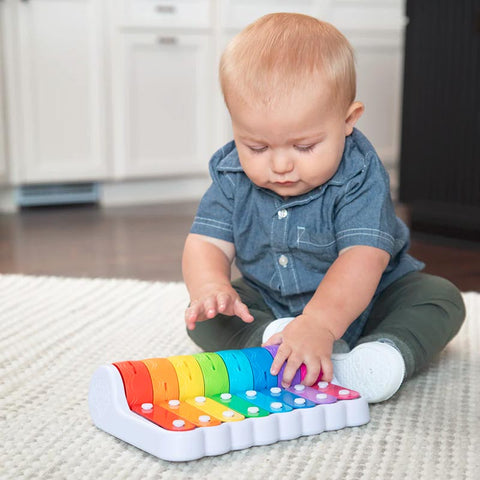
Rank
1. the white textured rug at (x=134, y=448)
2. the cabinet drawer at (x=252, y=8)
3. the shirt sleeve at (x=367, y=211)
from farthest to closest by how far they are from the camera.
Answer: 1. the cabinet drawer at (x=252, y=8)
2. the shirt sleeve at (x=367, y=211)
3. the white textured rug at (x=134, y=448)

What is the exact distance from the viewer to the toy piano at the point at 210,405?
65 cm

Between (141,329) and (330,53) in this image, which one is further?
(141,329)

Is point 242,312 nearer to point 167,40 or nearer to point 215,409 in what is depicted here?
point 215,409

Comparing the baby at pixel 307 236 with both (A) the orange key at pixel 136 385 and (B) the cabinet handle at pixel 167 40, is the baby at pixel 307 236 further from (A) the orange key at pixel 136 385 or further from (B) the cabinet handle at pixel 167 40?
(B) the cabinet handle at pixel 167 40

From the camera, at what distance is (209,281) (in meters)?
0.88

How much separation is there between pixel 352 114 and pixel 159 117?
1.99 m

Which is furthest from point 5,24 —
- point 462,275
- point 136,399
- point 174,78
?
point 136,399

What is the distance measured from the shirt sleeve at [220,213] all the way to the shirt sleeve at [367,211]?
0.13 metres

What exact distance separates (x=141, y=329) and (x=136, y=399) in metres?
0.42

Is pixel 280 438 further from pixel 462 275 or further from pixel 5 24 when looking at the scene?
pixel 5 24

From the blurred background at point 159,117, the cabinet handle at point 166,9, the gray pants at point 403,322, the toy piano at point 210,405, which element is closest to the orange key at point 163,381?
the toy piano at point 210,405

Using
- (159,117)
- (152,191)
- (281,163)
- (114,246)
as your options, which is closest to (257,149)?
(281,163)

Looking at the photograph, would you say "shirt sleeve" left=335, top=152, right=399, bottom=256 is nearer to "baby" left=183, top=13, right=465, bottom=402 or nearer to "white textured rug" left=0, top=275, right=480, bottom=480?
"baby" left=183, top=13, right=465, bottom=402

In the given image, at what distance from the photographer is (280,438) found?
0.70m
